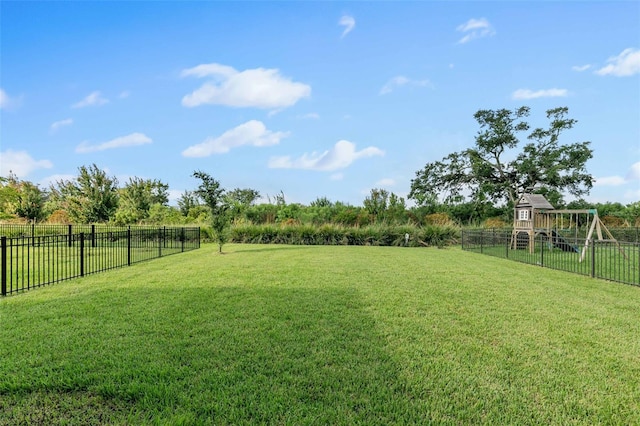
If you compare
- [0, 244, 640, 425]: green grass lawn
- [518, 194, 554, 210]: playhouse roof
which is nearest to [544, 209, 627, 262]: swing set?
[518, 194, 554, 210]: playhouse roof

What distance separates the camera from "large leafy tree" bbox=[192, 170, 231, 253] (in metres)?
11.8

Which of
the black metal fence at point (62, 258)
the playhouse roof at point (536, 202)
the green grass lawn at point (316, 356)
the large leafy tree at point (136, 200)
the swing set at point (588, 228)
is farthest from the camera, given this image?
the large leafy tree at point (136, 200)

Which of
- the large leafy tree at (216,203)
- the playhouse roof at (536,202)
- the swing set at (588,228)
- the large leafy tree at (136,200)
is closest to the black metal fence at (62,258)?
the large leafy tree at (216,203)

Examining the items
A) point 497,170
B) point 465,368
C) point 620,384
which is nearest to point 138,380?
point 465,368

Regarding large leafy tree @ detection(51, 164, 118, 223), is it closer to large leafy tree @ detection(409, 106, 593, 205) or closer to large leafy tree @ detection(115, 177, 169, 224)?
large leafy tree @ detection(115, 177, 169, 224)

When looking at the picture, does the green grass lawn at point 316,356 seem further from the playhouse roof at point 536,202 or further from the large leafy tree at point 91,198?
the large leafy tree at point 91,198

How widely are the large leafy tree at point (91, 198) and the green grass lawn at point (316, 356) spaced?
1997 cm

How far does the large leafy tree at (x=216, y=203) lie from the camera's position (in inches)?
465

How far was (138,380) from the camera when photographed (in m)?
2.38

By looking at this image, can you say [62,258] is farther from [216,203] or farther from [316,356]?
[316,356]

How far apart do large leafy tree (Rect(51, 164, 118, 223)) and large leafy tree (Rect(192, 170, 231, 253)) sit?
1421 centimetres

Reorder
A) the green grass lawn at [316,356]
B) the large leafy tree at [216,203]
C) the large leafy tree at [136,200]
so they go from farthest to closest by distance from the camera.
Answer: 1. the large leafy tree at [136,200]
2. the large leafy tree at [216,203]
3. the green grass lawn at [316,356]

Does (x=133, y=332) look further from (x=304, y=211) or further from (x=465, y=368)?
(x=304, y=211)

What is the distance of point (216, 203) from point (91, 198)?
A: 52.0 ft
